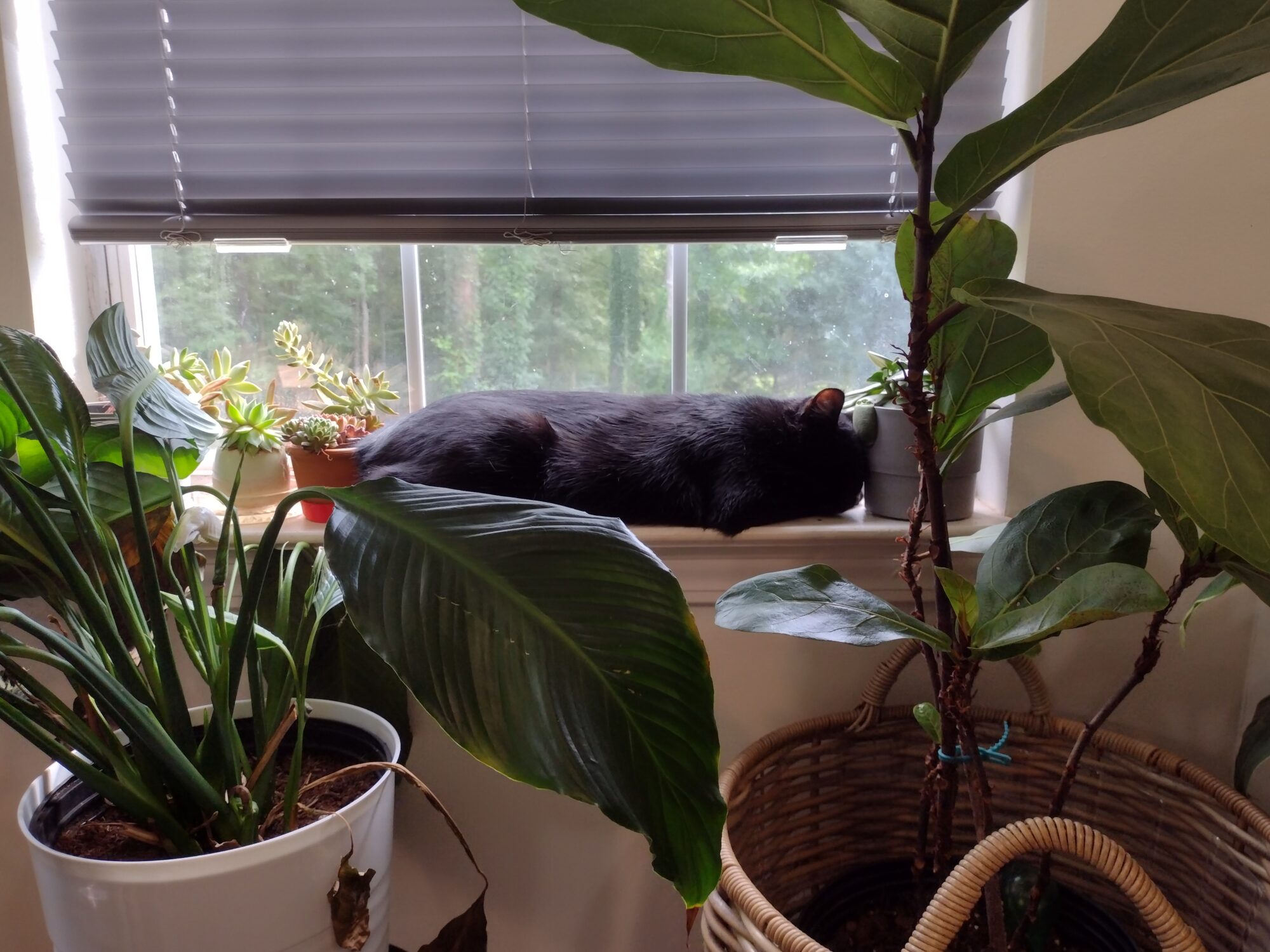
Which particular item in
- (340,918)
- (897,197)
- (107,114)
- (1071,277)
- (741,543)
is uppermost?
(107,114)

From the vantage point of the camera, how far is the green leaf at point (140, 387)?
25.9 inches

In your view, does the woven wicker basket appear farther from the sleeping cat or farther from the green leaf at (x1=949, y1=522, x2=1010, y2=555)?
the sleeping cat

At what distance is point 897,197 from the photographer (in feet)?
3.26

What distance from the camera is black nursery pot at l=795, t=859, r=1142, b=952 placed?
2.54ft

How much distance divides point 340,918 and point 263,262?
0.93 meters

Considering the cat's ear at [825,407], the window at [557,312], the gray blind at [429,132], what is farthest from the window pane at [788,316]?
the cat's ear at [825,407]

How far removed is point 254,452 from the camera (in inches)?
38.1

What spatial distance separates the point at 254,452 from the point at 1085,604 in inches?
36.6

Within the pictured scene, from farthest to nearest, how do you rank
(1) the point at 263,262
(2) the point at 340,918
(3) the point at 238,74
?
1. (1) the point at 263,262
2. (3) the point at 238,74
3. (2) the point at 340,918

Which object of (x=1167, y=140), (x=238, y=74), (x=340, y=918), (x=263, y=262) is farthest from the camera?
(x=263, y=262)

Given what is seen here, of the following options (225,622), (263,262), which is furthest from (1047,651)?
(263,262)

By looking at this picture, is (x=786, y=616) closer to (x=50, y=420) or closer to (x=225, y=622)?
(x=225, y=622)

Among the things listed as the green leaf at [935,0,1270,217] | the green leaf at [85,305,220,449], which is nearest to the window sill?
the green leaf at [85,305,220,449]

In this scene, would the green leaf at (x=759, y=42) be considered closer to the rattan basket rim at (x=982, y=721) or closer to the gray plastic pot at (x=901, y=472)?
the gray plastic pot at (x=901, y=472)
